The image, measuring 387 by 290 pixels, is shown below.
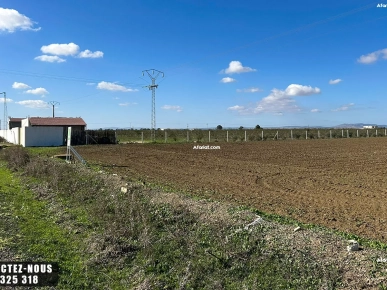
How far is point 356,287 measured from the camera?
362cm

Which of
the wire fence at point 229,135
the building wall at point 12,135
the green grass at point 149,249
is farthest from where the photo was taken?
the wire fence at point 229,135

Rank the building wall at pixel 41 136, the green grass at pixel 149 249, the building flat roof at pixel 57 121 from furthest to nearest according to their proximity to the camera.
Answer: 1. the building flat roof at pixel 57 121
2. the building wall at pixel 41 136
3. the green grass at pixel 149 249

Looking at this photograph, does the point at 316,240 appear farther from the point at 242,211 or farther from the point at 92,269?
the point at 92,269

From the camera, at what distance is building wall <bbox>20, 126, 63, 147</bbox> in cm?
3335

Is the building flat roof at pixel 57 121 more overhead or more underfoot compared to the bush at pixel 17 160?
more overhead

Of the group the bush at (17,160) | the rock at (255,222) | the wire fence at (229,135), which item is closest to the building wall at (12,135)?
the wire fence at (229,135)

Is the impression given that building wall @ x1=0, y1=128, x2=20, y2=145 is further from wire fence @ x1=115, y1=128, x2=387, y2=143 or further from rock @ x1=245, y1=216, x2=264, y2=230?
rock @ x1=245, y1=216, x2=264, y2=230

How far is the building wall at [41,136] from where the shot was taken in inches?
1313

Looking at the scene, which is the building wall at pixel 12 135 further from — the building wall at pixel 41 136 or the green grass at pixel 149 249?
the green grass at pixel 149 249

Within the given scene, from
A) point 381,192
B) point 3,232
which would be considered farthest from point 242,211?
point 381,192

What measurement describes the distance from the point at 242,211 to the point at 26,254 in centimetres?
382

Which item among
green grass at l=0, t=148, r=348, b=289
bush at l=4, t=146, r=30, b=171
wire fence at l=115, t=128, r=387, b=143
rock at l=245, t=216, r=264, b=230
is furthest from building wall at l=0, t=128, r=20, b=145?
rock at l=245, t=216, r=264, b=230

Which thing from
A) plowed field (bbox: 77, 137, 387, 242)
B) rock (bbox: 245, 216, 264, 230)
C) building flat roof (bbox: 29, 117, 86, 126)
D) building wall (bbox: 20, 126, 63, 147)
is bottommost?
plowed field (bbox: 77, 137, 387, 242)

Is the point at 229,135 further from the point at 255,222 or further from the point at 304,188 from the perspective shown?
the point at 255,222
